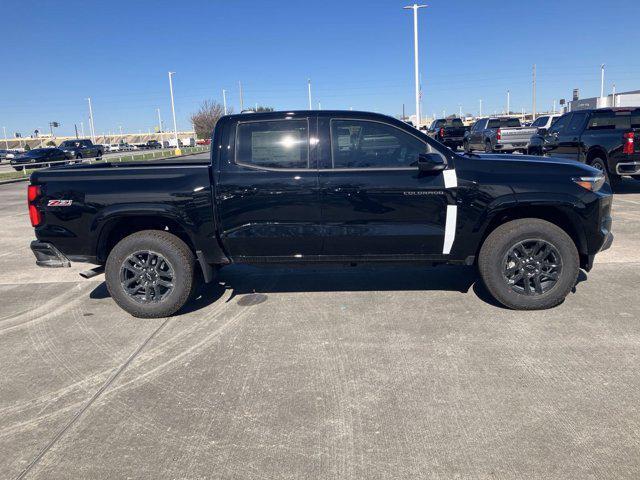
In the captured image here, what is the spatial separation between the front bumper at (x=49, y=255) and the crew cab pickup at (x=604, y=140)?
35.4 feet

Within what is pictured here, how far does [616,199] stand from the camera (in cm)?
1123

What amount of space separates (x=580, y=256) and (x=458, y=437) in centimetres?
288

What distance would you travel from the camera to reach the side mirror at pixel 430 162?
4559 mm

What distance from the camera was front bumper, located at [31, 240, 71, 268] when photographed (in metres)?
4.98

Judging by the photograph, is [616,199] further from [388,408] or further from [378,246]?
[388,408]

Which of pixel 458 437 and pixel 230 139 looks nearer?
pixel 458 437

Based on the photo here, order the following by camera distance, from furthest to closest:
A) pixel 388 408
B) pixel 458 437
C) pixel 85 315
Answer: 1. pixel 85 315
2. pixel 388 408
3. pixel 458 437

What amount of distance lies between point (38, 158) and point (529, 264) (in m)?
37.6

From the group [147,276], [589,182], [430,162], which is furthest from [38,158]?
[589,182]

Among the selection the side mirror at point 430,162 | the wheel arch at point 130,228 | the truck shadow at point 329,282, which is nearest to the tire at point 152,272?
the wheel arch at point 130,228

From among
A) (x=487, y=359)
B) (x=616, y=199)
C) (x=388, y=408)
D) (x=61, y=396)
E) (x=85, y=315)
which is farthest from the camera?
(x=616, y=199)

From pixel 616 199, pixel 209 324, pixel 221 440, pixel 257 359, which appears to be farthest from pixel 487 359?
pixel 616 199

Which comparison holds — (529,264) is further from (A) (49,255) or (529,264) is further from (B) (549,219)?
(A) (49,255)

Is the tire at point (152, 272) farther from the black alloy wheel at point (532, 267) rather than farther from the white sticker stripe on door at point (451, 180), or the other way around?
the black alloy wheel at point (532, 267)
